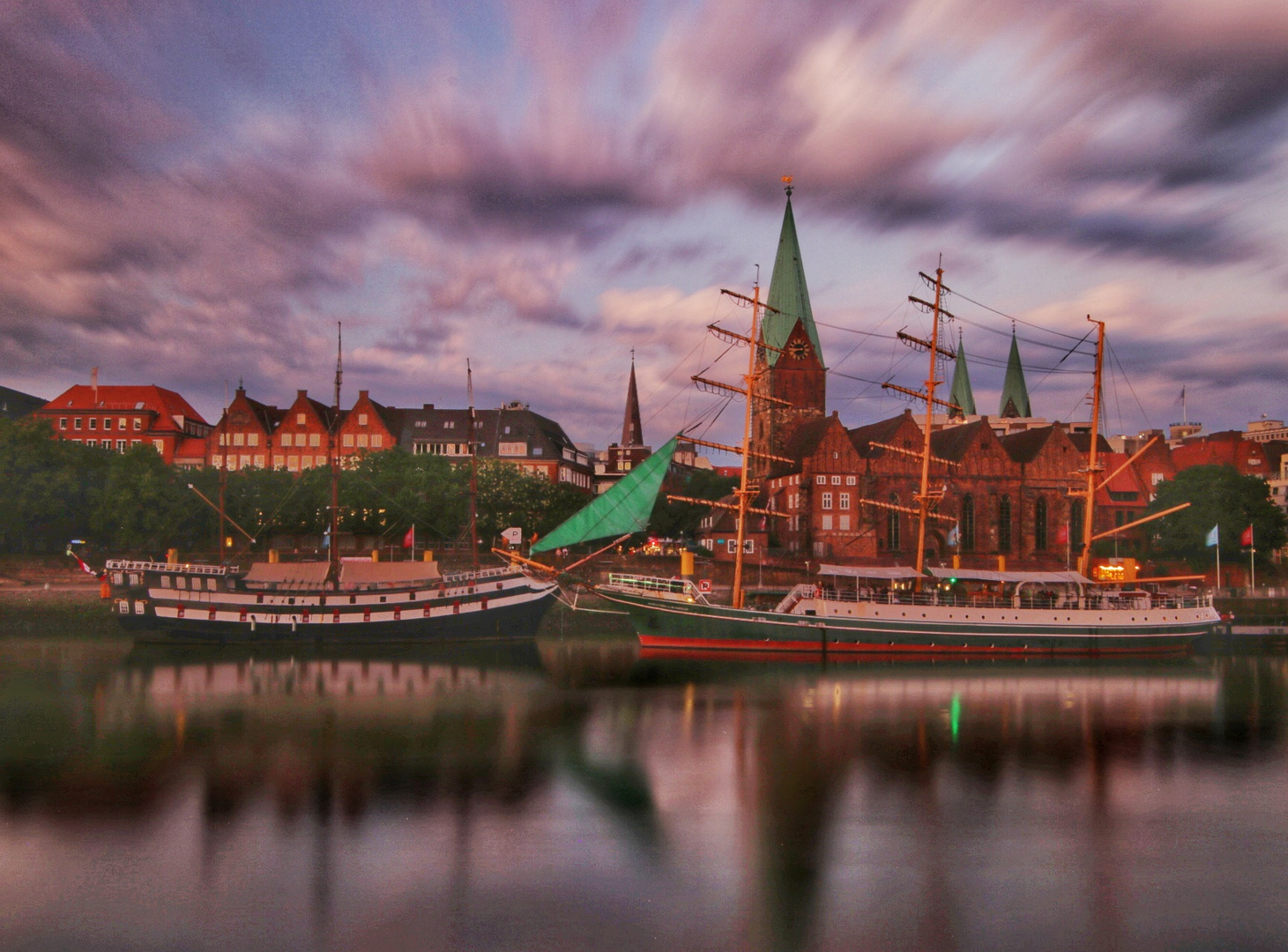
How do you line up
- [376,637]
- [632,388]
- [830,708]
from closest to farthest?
1. [830,708]
2. [376,637]
3. [632,388]

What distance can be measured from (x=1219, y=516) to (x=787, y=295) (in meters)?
43.5

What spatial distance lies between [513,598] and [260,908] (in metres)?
38.5

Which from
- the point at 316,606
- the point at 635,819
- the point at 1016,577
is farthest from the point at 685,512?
the point at 635,819

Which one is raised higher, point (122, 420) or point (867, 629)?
point (122, 420)

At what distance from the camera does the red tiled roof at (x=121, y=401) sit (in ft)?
357

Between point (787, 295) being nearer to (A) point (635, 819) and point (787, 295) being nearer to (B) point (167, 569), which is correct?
(B) point (167, 569)

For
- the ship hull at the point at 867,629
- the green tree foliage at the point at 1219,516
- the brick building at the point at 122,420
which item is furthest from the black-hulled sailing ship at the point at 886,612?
the brick building at the point at 122,420

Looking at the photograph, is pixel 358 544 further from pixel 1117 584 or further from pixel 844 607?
pixel 1117 584

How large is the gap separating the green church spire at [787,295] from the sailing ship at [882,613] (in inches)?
1814

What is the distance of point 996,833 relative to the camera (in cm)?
1831

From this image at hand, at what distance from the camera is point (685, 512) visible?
105375 millimetres

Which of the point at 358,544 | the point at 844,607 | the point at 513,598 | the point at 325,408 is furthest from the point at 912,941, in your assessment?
the point at 325,408

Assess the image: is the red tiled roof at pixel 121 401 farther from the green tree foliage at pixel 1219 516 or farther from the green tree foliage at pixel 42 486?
the green tree foliage at pixel 1219 516

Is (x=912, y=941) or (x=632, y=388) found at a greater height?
(x=632, y=388)
